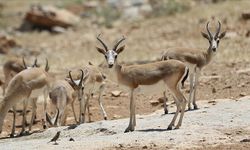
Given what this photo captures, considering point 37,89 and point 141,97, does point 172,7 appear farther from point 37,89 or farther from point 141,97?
point 37,89

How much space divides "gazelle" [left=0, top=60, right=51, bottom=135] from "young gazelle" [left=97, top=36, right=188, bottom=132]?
2.36m

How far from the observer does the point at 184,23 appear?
3544cm

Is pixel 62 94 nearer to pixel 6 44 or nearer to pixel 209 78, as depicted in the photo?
pixel 209 78

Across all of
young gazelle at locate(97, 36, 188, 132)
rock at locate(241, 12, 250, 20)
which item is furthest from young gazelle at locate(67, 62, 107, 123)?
rock at locate(241, 12, 250, 20)

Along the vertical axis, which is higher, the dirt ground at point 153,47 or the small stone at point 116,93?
the dirt ground at point 153,47

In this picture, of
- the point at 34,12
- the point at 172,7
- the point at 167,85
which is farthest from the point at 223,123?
the point at 34,12

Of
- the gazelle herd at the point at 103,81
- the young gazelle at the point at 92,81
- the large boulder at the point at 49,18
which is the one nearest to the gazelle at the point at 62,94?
the gazelle herd at the point at 103,81

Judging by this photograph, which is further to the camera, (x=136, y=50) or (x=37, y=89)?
(x=136, y=50)

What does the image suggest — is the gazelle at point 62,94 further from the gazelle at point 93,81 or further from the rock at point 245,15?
the rock at point 245,15

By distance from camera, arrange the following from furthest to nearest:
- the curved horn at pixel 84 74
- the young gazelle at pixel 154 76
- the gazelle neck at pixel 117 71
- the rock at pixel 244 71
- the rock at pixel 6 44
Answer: the rock at pixel 6 44 < the rock at pixel 244 71 < the curved horn at pixel 84 74 < the gazelle neck at pixel 117 71 < the young gazelle at pixel 154 76

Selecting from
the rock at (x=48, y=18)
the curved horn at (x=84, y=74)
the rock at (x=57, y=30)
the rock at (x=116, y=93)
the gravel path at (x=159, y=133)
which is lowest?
the gravel path at (x=159, y=133)

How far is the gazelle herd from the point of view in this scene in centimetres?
1476

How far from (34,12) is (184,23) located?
10530 mm

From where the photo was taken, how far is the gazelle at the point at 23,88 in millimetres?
16375
